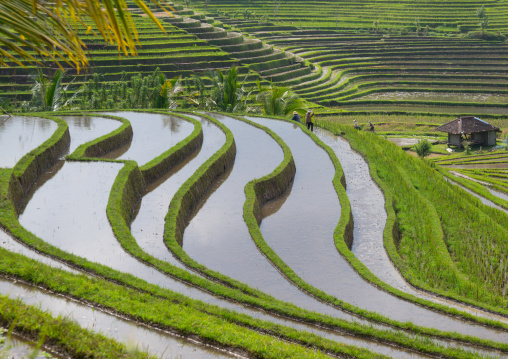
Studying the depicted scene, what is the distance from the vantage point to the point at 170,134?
14984 millimetres

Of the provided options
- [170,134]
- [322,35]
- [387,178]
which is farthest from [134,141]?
[322,35]

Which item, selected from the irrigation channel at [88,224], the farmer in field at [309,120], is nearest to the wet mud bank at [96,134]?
the irrigation channel at [88,224]

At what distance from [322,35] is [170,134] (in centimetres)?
4048

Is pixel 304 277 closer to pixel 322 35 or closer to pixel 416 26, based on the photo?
pixel 322 35

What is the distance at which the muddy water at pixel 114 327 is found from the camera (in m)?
5.00

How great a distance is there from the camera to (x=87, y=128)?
49.5ft

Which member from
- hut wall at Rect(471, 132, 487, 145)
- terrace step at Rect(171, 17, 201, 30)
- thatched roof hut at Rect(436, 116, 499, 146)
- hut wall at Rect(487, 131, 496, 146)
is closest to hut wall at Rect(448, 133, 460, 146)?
Result: thatched roof hut at Rect(436, 116, 499, 146)

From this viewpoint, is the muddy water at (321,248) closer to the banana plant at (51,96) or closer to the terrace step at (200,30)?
the banana plant at (51,96)

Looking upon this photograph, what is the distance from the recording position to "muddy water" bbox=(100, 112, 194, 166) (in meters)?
13.1

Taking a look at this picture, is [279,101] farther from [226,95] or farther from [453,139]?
[453,139]

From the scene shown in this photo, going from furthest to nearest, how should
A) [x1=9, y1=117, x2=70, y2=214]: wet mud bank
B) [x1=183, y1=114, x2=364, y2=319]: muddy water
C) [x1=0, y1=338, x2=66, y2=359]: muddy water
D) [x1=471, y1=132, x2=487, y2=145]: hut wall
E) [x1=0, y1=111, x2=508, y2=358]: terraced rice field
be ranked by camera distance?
1. [x1=471, y1=132, x2=487, y2=145]: hut wall
2. [x1=9, y1=117, x2=70, y2=214]: wet mud bank
3. [x1=183, y1=114, x2=364, y2=319]: muddy water
4. [x1=0, y1=111, x2=508, y2=358]: terraced rice field
5. [x1=0, y1=338, x2=66, y2=359]: muddy water

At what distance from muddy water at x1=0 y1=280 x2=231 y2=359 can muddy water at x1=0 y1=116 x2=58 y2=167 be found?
18.1 ft

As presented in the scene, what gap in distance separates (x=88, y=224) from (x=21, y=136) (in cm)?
517

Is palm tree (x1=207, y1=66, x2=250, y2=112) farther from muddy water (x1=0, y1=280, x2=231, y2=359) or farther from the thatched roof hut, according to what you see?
muddy water (x1=0, y1=280, x2=231, y2=359)
